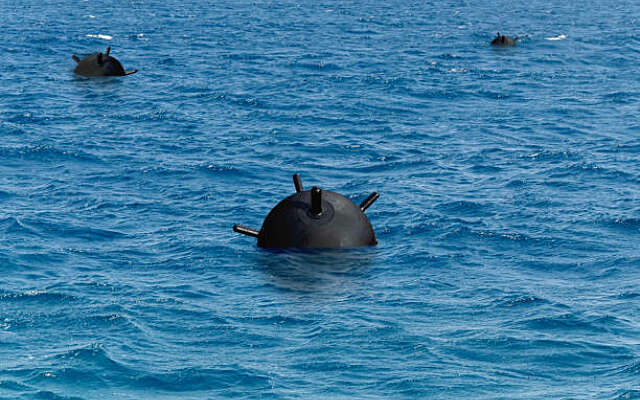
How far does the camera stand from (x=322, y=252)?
805 inches

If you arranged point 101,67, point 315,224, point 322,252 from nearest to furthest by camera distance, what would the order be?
point 315,224 → point 322,252 → point 101,67

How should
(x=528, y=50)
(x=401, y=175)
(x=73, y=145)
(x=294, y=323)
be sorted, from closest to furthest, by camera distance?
(x=294, y=323)
(x=401, y=175)
(x=73, y=145)
(x=528, y=50)

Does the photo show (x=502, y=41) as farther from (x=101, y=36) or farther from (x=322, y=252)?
(x=322, y=252)

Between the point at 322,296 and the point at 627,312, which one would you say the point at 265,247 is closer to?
the point at 322,296

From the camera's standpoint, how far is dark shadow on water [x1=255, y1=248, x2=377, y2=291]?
1984 cm

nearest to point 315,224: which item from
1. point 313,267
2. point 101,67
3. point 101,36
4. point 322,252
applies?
point 322,252

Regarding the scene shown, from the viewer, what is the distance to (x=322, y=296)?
758 inches

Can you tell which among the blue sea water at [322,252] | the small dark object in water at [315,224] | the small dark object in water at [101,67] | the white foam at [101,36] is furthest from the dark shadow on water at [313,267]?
the white foam at [101,36]

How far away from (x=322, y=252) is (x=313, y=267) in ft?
1.17

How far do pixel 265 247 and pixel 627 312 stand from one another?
23.0 feet

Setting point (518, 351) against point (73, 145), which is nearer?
point (518, 351)

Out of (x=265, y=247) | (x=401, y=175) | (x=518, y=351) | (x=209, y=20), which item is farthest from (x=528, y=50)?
(x=518, y=351)

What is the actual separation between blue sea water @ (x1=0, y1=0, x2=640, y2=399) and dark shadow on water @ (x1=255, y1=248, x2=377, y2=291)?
51mm

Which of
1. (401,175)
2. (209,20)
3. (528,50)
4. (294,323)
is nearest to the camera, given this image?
(294,323)
